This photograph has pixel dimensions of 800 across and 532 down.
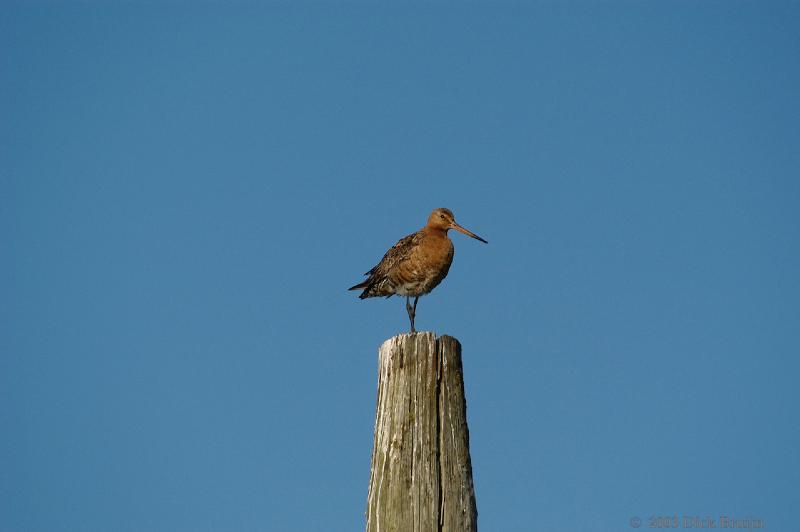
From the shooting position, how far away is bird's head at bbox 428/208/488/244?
37.3 ft

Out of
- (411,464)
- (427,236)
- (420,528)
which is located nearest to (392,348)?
(411,464)

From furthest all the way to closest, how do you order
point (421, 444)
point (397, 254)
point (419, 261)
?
point (397, 254), point (419, 261), point (421, 444)

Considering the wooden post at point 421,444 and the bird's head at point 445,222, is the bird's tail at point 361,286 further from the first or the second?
the wooden post at point 421,444

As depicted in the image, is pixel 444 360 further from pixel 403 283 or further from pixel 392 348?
pixel 403 283

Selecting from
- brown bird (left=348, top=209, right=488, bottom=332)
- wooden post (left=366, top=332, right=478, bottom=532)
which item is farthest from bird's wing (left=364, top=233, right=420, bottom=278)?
wooden post (left=366, top=332, right=478, bottom=532)

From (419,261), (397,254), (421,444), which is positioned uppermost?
(397,254)

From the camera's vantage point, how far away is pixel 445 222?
11492 millimetres

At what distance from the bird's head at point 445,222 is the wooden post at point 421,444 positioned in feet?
22.2

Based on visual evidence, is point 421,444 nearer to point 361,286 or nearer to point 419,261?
point 419,261

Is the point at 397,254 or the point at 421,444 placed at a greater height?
the point at 397,254

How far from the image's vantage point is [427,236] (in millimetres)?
11352

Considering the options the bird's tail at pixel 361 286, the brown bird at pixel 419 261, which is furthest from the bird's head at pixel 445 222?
the bird's tail at pixel 361 286

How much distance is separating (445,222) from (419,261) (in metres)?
0.70

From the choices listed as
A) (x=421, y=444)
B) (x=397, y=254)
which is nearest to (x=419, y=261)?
(x=397, y=254)
